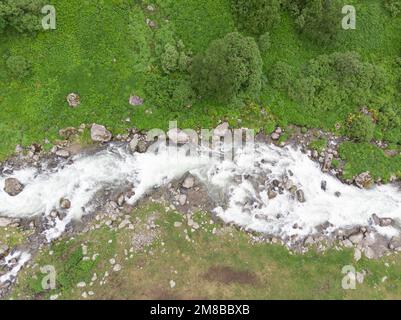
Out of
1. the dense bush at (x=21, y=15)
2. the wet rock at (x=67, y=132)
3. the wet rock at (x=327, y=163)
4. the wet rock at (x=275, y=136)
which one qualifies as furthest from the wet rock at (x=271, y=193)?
the dense bush at (x=21, y=15)

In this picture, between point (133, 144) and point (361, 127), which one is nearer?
point (133, 144)

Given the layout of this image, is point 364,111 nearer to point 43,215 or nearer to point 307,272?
point 307,272

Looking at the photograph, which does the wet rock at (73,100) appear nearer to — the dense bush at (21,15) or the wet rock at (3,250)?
the dense bush at (21,15)

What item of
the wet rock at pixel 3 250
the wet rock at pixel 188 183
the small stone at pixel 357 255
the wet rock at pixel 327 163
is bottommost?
the small stone at pixel 357 255

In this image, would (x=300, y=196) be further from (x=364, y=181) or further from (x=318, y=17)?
(x=318, y=17)

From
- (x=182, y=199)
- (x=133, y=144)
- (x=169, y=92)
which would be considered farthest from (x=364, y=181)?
(x=133, y=144)

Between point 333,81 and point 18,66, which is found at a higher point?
point 18,66
